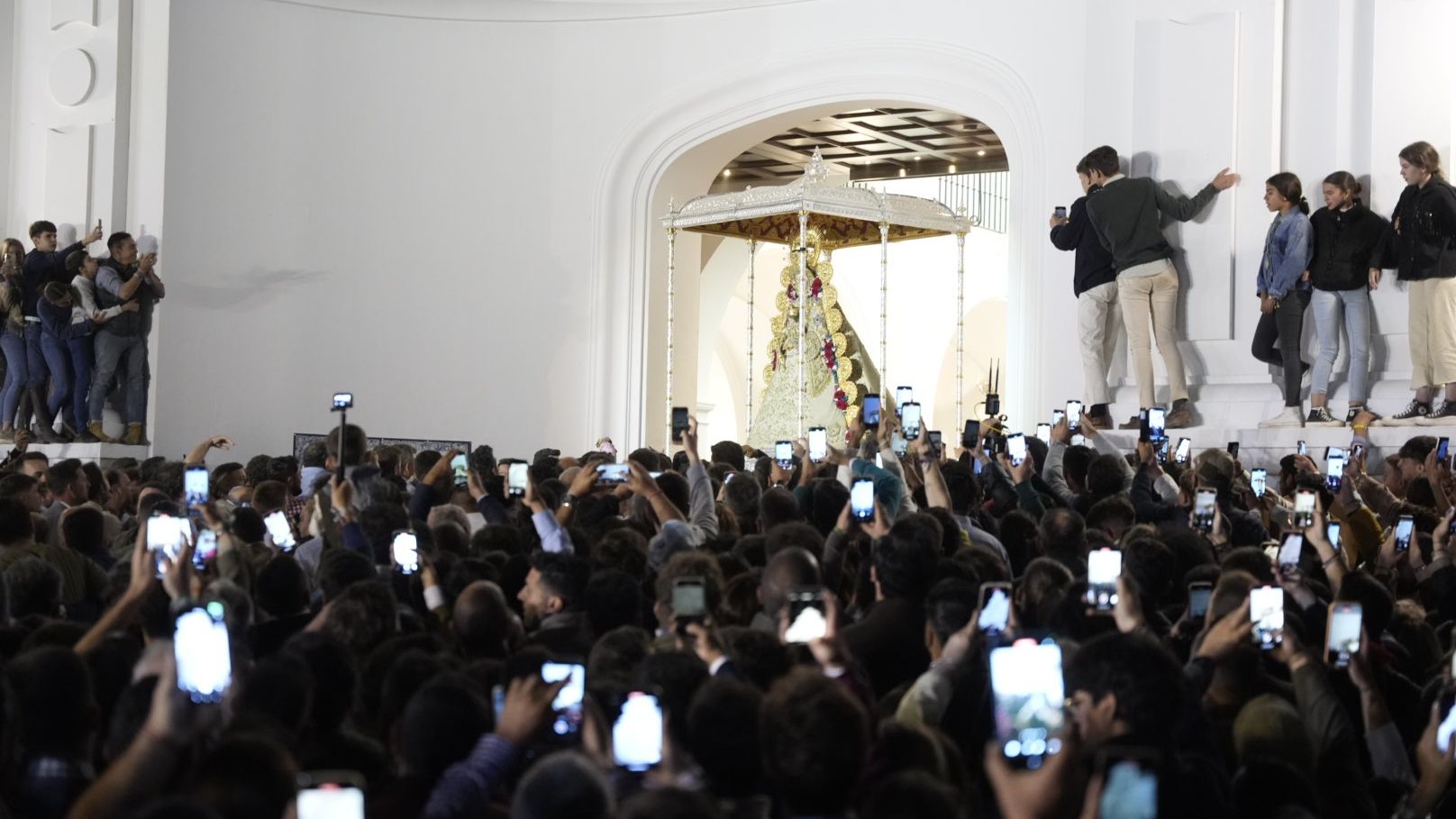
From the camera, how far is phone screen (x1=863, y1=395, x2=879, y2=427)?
714cm

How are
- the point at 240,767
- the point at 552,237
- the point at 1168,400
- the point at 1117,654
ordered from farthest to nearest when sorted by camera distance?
the point at 552,237, the point at 1168,400, the point at 1117,654, the point at 240,767

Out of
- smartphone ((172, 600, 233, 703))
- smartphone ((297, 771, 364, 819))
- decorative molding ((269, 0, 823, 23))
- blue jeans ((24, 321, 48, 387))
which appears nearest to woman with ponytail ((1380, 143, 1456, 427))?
decorative molding ((269, 0, 823, 23))

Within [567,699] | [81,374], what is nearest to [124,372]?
[81,374]

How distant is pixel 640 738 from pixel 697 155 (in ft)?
37.8

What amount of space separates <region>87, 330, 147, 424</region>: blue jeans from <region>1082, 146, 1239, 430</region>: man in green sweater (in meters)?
6.88

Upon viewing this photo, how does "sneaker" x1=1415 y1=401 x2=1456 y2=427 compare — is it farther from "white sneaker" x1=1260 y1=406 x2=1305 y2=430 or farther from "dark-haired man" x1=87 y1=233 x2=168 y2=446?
"dark-haired man" x1=87 y1=233 x2=168 y2=446

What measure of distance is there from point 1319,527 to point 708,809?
305 centimetres

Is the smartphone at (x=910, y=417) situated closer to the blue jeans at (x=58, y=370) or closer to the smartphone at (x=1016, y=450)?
the smartphone at (x=1016, y=450)

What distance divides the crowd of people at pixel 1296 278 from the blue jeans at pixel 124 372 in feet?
21.7

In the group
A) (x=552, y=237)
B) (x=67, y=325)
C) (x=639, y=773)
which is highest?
(x=552, y=237)

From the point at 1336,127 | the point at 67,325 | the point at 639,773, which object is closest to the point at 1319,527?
the point at 639,773

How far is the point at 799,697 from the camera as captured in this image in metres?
2.39

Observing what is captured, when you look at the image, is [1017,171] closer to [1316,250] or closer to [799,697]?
[1316,250]

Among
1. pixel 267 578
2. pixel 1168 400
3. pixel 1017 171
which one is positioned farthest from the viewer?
pixel 1017 171
